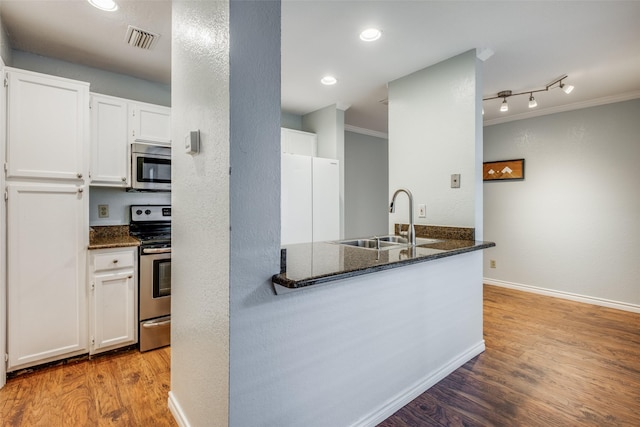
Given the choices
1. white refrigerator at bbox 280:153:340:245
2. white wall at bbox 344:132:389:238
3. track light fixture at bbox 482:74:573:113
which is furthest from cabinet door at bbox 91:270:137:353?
track light fixture at bbox 482:74:573:113

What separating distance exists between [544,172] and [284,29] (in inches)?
144

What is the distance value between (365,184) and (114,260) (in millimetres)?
3733

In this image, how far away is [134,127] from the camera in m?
2.66

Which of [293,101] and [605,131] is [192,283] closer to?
[293,101]

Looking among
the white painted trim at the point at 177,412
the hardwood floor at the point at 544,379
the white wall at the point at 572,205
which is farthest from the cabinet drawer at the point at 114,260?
the white wall at the point at 572,205

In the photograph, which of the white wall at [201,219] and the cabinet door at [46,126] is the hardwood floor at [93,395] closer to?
the white wall at [201,219]

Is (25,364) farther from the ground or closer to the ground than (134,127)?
closer to the ground

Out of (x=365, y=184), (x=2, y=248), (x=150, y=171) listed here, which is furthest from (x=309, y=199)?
(x=2, y=248)

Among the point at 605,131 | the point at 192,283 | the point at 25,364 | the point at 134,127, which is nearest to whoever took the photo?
the point at 192,283

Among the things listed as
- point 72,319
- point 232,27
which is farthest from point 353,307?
point 72,319

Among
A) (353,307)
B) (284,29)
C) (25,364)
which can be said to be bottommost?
(25,364)

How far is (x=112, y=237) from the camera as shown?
280 cm

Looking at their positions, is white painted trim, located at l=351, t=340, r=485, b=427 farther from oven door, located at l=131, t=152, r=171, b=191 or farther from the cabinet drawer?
oven door, located at l=131, t=152, r=171, b=191

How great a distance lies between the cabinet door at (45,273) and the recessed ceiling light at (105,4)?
1.20m
